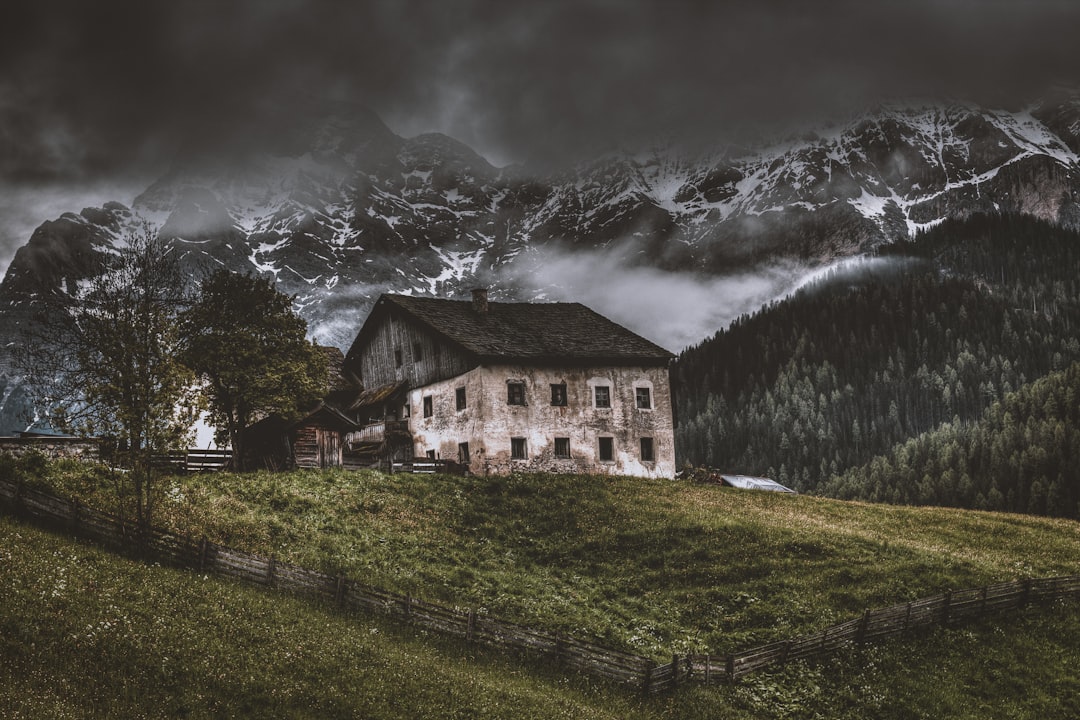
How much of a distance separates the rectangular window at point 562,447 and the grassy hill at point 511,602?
22.7ft

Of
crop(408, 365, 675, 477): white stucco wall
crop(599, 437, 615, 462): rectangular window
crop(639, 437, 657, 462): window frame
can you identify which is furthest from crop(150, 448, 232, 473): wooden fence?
crop(639, 437, 657, 462): window frame

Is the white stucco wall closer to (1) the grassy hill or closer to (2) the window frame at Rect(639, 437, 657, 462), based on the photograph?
(2) the window frame at Rect(639, 437, 657, 462)

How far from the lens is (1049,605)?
31.4m

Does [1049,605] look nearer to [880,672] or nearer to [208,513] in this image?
[880,672]

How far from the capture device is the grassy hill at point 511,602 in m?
20.7

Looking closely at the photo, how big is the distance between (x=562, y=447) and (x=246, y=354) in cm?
1958

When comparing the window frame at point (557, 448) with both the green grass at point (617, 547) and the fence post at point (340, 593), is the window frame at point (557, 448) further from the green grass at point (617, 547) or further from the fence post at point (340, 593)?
the fence post at point (340, 593)

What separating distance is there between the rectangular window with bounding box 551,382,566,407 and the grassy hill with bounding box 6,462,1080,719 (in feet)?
28.6

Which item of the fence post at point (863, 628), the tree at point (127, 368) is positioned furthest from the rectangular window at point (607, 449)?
the tree at point (127, 368)

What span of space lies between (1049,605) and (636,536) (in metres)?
15.9

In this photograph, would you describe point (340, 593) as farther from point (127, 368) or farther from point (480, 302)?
point (480, 302)

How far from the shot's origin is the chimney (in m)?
62.9

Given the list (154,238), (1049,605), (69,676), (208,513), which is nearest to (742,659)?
(1049,605)

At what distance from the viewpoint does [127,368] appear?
99.3 feet
